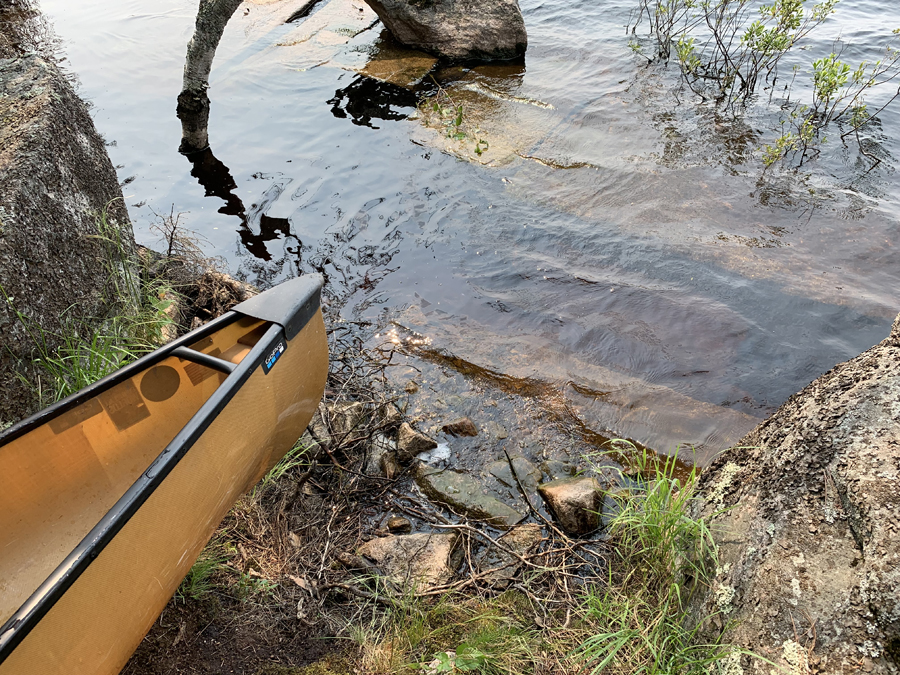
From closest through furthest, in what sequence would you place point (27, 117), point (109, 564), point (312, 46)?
1. point (109, 564)
2. point (27, 117)
3. point (312, 46)

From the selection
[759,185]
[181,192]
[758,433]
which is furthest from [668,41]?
[758,433]

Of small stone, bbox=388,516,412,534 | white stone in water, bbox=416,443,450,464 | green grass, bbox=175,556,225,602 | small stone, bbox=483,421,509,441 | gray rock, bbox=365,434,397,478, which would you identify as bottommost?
small stone, bbox=483,421,509,441

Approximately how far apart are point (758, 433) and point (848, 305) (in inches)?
101

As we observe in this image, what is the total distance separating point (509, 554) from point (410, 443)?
35.2 inches

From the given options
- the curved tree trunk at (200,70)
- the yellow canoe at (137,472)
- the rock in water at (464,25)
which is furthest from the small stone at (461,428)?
the rock in water at (464,25)

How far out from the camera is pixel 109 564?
1.84 m

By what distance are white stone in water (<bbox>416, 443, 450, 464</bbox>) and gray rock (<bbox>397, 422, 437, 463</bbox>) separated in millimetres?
19

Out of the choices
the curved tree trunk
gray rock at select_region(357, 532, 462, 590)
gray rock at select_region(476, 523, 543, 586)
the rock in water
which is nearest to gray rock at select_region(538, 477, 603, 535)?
gray rock at select_region(476, 523, 543, 586)

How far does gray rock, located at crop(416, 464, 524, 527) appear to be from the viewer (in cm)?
304

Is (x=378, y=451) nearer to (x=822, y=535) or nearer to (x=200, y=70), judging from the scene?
(x=822, y=535)

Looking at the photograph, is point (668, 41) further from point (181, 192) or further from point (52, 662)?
point (52, 662)

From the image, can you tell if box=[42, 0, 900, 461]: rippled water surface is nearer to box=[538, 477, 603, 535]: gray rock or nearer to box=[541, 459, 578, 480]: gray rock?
box=[541, 459, 578, 480]: gray rock

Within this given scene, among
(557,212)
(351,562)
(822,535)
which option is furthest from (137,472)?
(557,212)

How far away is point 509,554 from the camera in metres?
2.79
